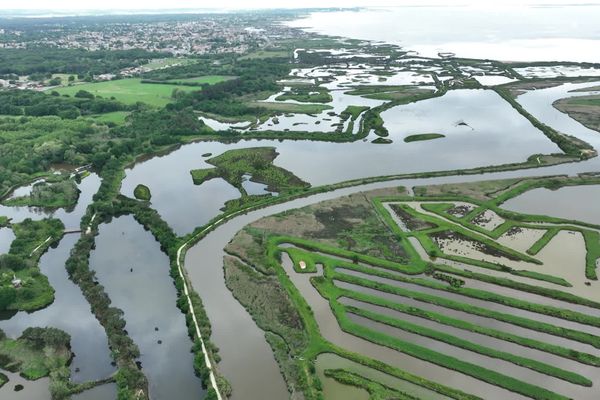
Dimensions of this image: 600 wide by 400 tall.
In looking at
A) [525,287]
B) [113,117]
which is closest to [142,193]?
[113,117]

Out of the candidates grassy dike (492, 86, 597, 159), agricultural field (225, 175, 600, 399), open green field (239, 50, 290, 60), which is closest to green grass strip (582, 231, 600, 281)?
agricultural field (225, 175, 600, 399)

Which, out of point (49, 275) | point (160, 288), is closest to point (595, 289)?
point (160, 288)

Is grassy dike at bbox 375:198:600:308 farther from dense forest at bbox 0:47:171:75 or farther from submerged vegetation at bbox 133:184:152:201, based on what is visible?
dense forest at bbox 0:47:171:75

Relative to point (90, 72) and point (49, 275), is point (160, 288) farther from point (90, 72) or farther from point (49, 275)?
point (90, 72)

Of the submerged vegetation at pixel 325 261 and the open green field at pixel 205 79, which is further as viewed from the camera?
the open green field at pixel 205 79

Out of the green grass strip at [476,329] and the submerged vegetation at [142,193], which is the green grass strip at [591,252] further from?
the submerged vegetation at [142,193]

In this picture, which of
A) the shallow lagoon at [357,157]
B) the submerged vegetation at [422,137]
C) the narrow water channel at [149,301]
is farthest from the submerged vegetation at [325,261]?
the shallow lagoon at [357,157]
